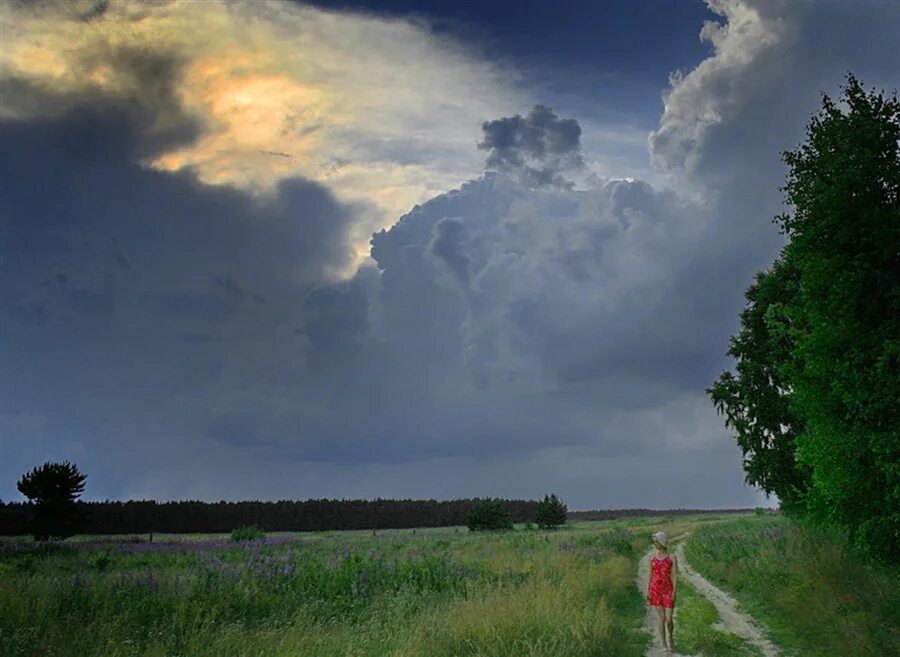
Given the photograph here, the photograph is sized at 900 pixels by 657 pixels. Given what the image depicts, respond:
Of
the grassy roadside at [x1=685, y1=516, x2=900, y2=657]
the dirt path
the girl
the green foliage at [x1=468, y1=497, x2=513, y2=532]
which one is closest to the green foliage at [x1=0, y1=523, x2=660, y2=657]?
the dirt path

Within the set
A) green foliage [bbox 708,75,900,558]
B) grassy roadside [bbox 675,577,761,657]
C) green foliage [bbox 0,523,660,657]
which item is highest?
green foliage [bbox 708,75,900,558]

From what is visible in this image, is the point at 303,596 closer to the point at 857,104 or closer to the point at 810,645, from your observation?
the point at 810,645

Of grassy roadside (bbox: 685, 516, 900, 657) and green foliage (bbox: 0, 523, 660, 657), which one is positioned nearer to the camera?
green foliage (bbox: 0, 523, 660, 657)

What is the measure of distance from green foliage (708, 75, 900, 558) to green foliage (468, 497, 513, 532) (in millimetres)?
59939

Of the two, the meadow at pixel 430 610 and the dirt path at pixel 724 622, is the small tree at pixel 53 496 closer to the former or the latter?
the meadow at pixel 430 610

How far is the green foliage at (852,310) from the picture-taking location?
16.1 metres

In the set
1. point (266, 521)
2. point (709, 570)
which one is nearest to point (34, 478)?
point (709, 570)

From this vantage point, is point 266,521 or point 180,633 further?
point 266,521

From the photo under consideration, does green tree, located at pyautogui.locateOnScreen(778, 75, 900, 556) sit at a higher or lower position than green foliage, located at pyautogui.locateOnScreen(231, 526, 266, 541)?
higher

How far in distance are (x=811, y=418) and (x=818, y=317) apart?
9.01ft

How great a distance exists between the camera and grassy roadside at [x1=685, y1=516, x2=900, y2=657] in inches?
573

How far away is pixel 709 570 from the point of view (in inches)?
1177

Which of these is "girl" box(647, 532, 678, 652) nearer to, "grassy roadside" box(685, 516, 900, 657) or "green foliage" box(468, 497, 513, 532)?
"grassy roadside" box(685, 516, 900, 657)

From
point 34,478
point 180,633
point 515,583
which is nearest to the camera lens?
point 180,633
